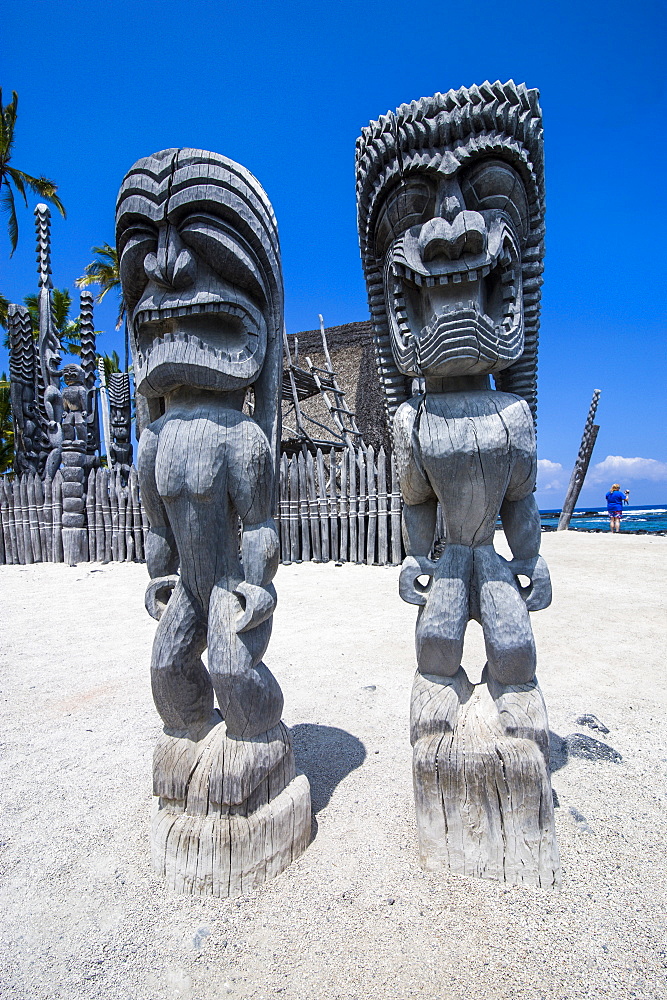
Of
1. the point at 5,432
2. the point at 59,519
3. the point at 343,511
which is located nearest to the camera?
the point at 343,511

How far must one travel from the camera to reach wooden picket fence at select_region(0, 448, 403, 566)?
811 centimetres

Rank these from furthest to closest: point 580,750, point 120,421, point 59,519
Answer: point 120,421, point 59,519, point 580,750

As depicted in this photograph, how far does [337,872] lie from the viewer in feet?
6.38

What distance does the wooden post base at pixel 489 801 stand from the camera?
1874mm

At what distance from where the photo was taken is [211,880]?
72.9 inches

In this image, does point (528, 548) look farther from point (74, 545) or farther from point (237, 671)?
point (74, 545)

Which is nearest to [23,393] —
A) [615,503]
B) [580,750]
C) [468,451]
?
[468,451]

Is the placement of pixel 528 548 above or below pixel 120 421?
below

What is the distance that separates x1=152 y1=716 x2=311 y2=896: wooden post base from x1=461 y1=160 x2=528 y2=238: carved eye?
2.26 meters

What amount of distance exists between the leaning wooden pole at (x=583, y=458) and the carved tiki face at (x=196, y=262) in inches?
487

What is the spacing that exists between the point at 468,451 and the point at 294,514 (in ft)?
22.5

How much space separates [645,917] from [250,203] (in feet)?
9.28

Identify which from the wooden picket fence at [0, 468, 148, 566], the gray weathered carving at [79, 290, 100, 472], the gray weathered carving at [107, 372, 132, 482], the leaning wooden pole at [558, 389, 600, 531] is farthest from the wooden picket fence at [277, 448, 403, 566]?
the leaning wooden pole at [558, 389, 600, 531]

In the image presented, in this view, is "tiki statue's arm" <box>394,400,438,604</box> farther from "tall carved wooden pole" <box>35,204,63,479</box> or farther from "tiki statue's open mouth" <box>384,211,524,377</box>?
"tall carved wooden pole" <box>35,204,63,479</box>
